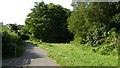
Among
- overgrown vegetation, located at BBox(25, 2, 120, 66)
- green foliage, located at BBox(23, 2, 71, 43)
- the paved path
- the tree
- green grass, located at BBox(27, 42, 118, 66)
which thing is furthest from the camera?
green foliage, located at BBox(23, 2, 71, 43)

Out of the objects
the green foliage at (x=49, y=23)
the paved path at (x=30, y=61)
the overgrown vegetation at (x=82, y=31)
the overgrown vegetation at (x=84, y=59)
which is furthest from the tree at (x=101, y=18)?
the green foliage at (x=49, y=23)

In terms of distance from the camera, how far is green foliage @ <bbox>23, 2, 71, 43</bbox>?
122 feet

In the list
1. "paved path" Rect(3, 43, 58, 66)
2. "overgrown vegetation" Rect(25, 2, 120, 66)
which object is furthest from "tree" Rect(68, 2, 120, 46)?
"paved path" Rect(3, 43, 58, 66)

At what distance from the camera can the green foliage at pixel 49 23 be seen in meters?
37.2

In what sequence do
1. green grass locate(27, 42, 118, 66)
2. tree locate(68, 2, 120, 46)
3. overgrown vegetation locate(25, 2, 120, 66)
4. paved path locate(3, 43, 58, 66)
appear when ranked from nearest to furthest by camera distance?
green grass locate(27, 42, 118, 66) → paved path locate(3, 43, 58, 66) → overgrown vegetation locate(25, 2, 120, 66) → tree locate(68, 2, 120, 46)

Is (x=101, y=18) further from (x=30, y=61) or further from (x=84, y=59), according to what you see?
(x=30, y=61)

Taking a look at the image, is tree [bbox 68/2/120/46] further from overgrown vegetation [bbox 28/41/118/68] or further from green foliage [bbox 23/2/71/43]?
green foliage [bbox 23/2/71/43]

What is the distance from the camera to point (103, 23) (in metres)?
15.6

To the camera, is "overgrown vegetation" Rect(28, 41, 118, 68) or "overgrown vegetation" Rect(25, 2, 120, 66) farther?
"overgrown vegetation" Rect(25, 2, 120, 66)

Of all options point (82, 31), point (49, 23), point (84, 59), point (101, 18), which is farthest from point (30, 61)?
point (49, 23)

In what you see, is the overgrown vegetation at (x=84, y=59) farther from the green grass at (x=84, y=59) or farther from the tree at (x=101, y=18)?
the tree at (x=101, y=18)

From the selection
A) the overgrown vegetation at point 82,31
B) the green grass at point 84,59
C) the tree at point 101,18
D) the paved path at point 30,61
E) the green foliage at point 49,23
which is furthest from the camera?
the green foliage at point 49,23

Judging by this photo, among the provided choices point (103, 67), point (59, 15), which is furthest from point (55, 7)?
point (103, 67)

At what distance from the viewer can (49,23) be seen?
37719 millimetres
